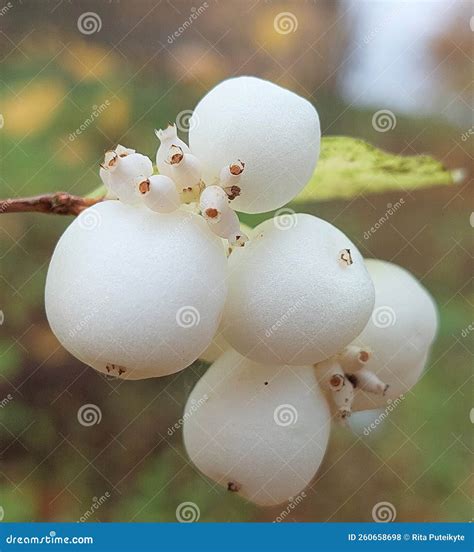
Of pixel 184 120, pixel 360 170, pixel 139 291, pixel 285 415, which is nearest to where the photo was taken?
pixel 139 291

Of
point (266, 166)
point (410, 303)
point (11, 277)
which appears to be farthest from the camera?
point (11, 277)

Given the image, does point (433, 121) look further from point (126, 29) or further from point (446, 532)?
point (446, 532)

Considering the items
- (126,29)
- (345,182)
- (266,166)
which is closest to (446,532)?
(345,182)
